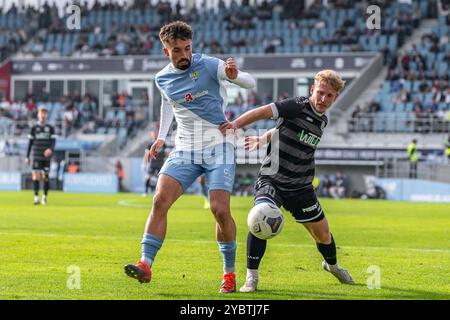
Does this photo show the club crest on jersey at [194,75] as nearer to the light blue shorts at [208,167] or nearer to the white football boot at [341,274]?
the light blue shorts at [208,167]

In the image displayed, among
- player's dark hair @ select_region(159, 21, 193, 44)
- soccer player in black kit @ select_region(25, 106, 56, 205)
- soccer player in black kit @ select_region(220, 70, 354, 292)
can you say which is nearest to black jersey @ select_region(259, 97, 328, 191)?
soccer player in black kit @ select_region(220, 70, 354, 292)

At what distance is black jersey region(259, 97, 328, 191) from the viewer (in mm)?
9633

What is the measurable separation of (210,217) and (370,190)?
56.2 feet

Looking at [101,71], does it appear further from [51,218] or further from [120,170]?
[51,218]

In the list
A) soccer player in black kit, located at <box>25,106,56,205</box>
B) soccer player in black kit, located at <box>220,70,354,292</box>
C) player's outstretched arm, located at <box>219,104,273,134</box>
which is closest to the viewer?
player's outstretched arm, located at <box>219,104,273,134</box>

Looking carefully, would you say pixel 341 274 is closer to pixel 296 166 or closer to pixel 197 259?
pixel 296 166

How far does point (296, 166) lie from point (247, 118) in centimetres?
117

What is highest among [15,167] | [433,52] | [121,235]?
[433,52]

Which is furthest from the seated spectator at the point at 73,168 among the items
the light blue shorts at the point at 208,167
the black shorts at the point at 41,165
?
the light blue shorts at the point at 208,167

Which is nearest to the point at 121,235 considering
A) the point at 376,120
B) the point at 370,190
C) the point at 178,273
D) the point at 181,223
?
the point at 181,223

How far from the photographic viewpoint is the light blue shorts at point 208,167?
30.1 ft

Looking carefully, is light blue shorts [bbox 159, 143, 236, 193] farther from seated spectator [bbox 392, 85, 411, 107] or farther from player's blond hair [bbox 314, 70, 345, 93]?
seated spectator [bbox 392, 85, 411, 107]

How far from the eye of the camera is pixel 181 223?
64.1 feet

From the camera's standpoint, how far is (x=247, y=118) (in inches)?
346
